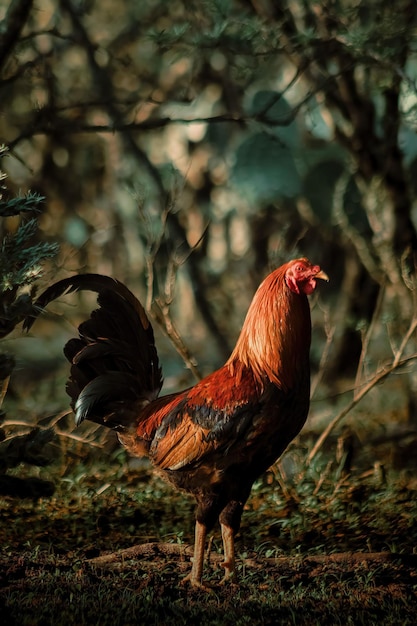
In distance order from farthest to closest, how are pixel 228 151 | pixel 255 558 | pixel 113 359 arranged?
pixel 228 151
pixel 255 558
pixel 113 359

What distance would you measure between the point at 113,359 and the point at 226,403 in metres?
0.55

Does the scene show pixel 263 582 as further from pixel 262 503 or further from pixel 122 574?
pixel 262 503

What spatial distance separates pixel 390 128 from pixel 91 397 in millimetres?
3023

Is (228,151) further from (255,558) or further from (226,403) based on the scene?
(226,403)

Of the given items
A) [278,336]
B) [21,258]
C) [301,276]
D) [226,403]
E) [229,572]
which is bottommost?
[229,572]

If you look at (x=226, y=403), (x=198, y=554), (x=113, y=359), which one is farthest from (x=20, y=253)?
(x=198, y=554)

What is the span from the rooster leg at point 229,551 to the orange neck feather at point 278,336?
0.53m

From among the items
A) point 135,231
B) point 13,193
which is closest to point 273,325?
point 13,193

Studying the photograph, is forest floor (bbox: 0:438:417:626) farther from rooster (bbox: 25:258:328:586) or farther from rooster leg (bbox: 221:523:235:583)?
rooster (bbox: 25:258:328:586)

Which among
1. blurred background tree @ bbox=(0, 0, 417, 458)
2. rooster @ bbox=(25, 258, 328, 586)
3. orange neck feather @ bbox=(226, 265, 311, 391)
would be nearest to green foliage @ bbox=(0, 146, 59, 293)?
rooster @ bbox=(25, 258, 328, 586)

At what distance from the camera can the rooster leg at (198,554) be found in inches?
123

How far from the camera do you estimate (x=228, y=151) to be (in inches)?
337

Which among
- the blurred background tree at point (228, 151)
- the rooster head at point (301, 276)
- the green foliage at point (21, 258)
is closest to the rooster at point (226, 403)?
the rooster head at point (301, 276)

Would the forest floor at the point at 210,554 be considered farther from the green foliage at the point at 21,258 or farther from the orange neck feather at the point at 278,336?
the green foliage at the point at 21,258
